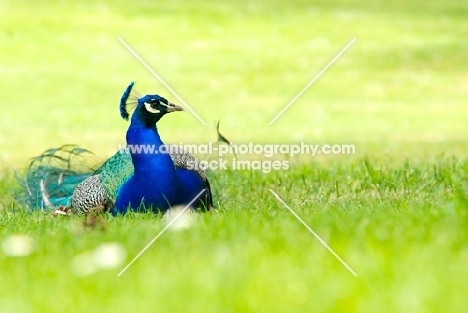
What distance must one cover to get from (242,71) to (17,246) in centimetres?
1689

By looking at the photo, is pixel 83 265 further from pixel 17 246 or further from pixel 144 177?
pixel 144 177

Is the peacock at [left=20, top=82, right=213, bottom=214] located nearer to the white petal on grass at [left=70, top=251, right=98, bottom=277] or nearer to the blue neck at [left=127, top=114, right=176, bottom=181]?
the blue neck at [left=127, top=114, right=176, bottom=181]

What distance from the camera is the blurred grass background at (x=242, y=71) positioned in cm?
1502

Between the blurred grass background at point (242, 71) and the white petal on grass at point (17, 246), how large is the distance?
7346mm

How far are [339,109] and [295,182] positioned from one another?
9.88m

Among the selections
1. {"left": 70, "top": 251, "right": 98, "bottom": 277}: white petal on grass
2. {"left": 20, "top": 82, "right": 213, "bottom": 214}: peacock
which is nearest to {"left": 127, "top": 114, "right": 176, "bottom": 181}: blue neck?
{"left": 20, "top": 82, "right": 213, "bottom": 214}: peacock

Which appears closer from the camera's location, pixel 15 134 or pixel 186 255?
pixel 186 255

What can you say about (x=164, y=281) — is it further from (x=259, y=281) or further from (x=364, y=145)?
(x=364, y=145)

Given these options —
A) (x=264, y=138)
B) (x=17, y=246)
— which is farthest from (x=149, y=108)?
(x=264, y=138)

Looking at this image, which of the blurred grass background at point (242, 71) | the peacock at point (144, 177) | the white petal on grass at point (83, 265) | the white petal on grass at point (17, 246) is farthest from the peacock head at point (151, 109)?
the blurred grass background at point (242, 71)

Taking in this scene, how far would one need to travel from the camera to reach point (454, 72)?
21.0 metres

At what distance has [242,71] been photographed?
2100 centimetres

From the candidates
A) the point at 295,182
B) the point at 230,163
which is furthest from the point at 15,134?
the point at 295,182

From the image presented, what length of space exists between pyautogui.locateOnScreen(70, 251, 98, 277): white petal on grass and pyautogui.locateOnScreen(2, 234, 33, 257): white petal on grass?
30 centimetres
